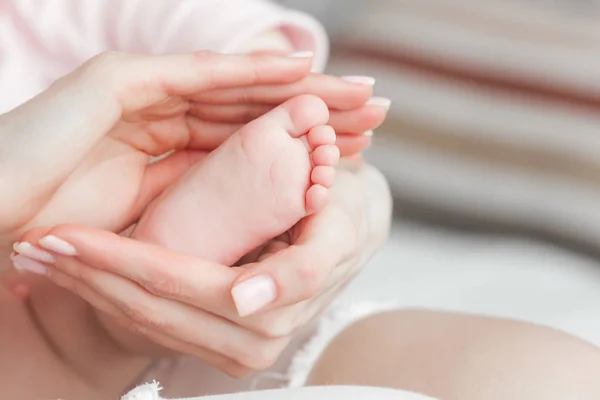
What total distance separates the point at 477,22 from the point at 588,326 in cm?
37

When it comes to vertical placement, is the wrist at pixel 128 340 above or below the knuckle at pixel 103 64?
below

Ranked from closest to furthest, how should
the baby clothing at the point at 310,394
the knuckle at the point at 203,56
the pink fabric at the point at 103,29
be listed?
1. the baby clothing at the point at 310,394
2. the knuckle at the point at 203,56
3. the pink fabric at the point at 103,29

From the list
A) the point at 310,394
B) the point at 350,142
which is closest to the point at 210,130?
the point at 350,142

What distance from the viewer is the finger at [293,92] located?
0.57 m

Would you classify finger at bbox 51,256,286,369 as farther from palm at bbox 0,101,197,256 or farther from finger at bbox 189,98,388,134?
finger at bbox 189,98,388,134

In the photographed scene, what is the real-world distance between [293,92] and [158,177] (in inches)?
5.1

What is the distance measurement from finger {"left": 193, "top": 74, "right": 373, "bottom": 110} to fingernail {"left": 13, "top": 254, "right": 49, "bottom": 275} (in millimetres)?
177

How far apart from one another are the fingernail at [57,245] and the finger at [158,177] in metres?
0.11

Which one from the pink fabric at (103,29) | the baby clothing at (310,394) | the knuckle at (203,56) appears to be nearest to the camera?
the baby clothing at (310,394)

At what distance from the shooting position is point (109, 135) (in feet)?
1.82

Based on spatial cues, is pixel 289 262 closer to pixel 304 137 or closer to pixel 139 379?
pixel 304 137

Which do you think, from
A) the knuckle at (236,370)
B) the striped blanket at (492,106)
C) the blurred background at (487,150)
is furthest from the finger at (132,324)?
the striped blanket at (492,106)

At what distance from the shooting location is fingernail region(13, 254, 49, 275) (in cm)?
49

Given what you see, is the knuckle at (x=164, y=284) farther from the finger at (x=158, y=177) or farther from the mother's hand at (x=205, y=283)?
the finger at (x=158, y=177)
